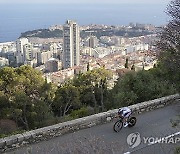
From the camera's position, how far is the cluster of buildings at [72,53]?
5778cm

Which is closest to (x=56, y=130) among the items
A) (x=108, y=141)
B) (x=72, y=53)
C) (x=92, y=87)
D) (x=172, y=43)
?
(x=108, y=141)

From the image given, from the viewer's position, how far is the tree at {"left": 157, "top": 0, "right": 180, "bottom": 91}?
7.87 m

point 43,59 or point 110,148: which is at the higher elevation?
point 110,148

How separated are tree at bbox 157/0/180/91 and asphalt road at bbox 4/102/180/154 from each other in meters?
2.30

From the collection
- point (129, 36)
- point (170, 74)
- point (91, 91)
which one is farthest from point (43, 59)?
point (170, 74)

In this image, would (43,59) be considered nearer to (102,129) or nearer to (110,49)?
(110,49)

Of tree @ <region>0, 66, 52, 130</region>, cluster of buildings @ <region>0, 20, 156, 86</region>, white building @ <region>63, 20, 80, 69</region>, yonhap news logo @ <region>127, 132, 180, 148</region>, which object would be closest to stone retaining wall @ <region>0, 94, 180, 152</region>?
yonhap news logo @ <region>127, 132, 180, 148</region>

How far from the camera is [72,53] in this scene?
2776 inches

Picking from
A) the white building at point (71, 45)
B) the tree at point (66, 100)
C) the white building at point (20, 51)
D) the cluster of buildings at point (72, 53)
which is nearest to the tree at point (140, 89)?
the tree at point (66, 100)

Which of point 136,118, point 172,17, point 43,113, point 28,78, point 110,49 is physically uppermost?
point 172,17

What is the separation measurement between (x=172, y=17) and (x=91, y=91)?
8.45m

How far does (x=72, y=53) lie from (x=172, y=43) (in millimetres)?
61959

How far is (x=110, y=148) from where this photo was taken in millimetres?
5461

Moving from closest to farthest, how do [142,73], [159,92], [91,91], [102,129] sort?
[102,129]
[159,92]
[142,73]
[91,91]
